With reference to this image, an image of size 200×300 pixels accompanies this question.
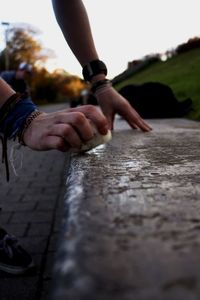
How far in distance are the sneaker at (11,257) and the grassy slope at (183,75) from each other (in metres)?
2.80

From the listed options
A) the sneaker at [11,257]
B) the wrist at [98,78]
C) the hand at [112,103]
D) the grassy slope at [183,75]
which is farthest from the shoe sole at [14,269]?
the grassy slope at [183,75]

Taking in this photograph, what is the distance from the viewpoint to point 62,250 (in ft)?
1.69

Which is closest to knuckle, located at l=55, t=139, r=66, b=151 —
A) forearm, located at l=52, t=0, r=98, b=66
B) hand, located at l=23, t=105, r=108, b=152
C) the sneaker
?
hand, located at l=23, t=105, r=108, b=152

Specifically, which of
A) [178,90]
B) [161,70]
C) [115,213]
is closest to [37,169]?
[178,90]

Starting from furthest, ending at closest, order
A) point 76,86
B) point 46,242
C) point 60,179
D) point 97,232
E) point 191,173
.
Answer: point 76,86 < point 60,179 < point 46,242 < point 191,173 < point 97,232

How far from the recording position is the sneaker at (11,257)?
87.1 inches

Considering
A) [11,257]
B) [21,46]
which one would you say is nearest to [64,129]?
[11,257]

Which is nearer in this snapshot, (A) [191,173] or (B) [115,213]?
(B) [115,213]

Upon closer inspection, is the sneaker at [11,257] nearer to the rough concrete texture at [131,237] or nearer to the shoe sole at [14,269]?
the shoe sole at [14,269]

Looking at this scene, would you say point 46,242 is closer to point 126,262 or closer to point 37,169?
point 126,262

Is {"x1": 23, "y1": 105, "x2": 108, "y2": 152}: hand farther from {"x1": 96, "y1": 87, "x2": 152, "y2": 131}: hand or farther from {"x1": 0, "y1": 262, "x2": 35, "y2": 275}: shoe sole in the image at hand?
{"x1": 0, "y1": 262, "x2": 35, "y2": 275}: shoe sole

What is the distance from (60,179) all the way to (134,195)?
4.58 metres

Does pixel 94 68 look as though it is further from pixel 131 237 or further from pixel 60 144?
pixel 131 237

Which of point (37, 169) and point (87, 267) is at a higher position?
point (87, 267)
